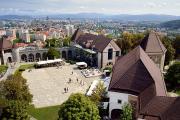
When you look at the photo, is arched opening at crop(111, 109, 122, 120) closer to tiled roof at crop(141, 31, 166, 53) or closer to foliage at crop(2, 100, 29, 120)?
foliage at crop(2, 100, 29, 120)

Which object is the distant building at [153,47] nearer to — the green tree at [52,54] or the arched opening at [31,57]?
the green tree at [52,54]

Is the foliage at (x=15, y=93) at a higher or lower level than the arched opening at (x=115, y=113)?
higher

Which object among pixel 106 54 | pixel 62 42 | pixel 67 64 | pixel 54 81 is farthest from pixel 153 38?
pixel 62 42

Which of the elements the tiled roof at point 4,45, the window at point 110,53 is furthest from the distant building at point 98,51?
the tiled roof at point 4,45

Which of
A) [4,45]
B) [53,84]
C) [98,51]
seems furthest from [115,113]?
[4,45]

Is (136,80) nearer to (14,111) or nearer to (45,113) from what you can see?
Result: (45,113)

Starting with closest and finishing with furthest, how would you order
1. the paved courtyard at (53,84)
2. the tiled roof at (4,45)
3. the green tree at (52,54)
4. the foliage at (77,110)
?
the foliage at (77,110) < the paved courtyard at (53,84) < the tiled roof at (4,45) < the green tree at (52,54)

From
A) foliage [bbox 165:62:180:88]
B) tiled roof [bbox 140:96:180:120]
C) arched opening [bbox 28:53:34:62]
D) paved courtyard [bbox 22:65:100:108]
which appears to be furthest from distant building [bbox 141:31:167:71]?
arched opening [bbox 28:53:34:62]
